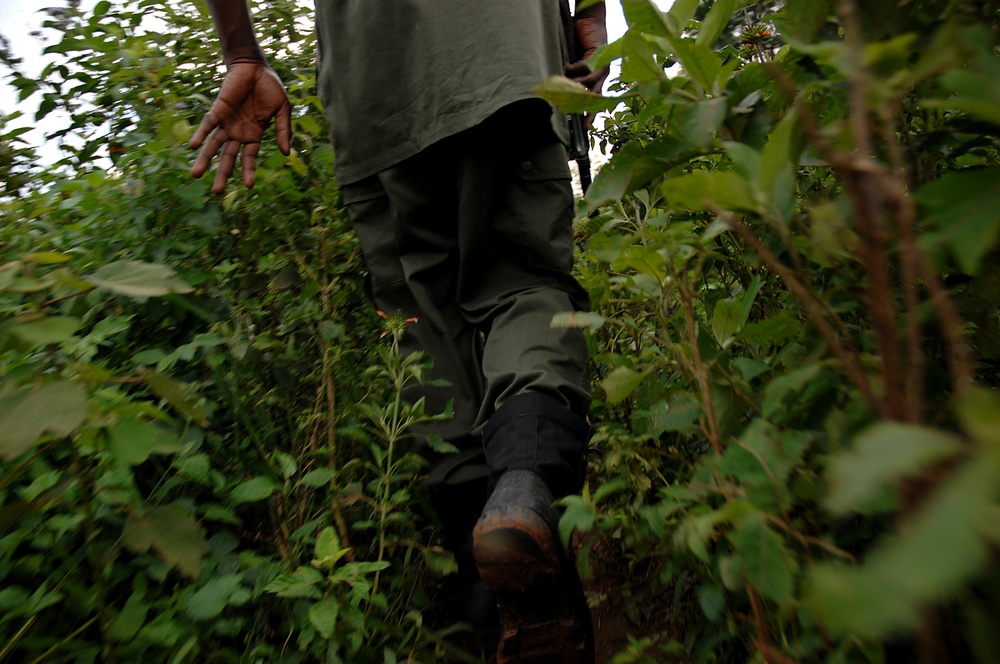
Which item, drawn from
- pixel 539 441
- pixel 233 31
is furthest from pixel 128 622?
pixel 233 31

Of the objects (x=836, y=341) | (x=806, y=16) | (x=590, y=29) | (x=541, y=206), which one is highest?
(x=806, y=16)

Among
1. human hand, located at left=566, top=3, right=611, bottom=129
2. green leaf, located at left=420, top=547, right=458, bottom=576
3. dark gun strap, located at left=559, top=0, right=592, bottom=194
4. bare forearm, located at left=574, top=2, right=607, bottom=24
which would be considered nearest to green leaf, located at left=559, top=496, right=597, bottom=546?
green leaf, located at left=420, top=547, right=458, bottom=576

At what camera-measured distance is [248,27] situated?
1885mm

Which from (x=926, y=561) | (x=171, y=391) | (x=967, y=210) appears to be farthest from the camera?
(x=171, y=391)

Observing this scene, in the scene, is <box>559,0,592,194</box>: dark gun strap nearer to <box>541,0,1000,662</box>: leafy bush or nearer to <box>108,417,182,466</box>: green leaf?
<box>541,0,1000,662</box>: leafy bush

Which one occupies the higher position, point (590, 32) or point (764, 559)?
point (590, 32)

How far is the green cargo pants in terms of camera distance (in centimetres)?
155

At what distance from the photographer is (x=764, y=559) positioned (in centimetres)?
62

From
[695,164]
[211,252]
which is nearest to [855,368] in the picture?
[695,164]

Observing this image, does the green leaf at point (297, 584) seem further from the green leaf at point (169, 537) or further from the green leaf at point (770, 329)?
the green leaf at point (770, 329)

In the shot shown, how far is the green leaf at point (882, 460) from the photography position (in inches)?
13.5

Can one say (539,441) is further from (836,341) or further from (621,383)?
(836,341)

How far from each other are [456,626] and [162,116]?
1541 millimetres

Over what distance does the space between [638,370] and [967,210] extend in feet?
2.53
